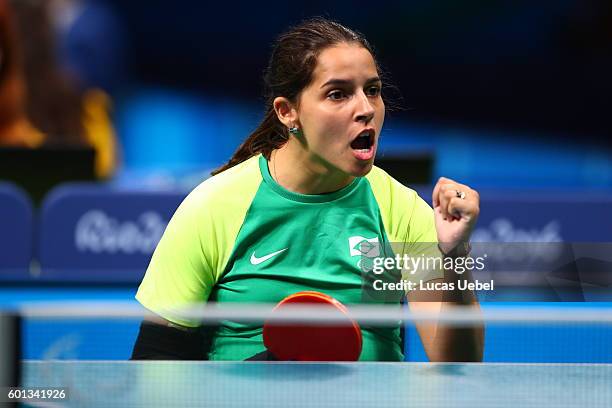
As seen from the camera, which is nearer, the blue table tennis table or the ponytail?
the blue table tennis table

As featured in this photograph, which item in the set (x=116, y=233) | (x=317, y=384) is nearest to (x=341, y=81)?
(x=317, y=384)

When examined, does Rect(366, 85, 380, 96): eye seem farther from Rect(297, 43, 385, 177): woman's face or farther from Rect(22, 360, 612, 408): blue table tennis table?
Rect(22, 360, 612, 408): blue table tennis table

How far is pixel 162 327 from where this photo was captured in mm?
2400

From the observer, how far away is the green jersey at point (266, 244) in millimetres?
2473

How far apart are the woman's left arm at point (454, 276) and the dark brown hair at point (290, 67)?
1.52 ft

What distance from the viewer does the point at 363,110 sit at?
2516 mm

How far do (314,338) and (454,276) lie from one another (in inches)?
15.3

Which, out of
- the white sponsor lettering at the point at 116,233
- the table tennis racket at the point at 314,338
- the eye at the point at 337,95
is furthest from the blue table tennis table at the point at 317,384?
the white sponsor lettering at the point at 116,233

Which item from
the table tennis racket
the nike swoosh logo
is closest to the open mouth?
the nike swoosh logo

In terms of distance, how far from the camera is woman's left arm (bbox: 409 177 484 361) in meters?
2.31

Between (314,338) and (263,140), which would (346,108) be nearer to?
(263,140)

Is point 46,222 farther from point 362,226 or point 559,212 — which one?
point 362,226

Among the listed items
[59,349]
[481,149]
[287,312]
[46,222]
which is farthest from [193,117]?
[287,312]

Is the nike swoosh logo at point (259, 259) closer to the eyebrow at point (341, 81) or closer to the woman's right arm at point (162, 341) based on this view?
the woman's right arm at point (162, 341)
